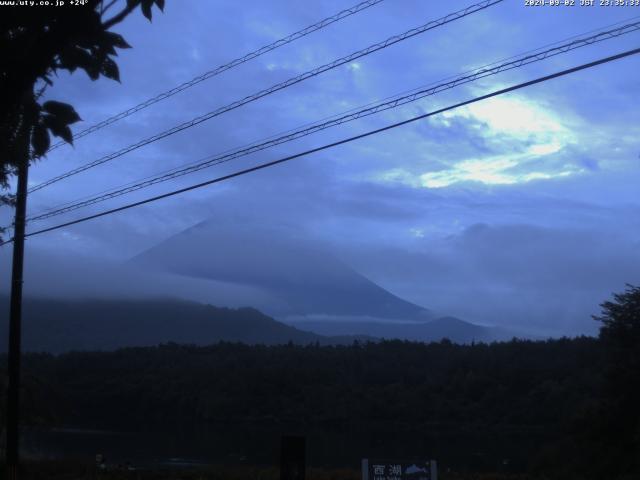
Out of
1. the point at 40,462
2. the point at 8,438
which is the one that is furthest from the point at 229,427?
the point at 8,438

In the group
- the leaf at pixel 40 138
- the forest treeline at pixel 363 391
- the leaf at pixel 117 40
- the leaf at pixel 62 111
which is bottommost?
the forest treeline at pixel 363 391

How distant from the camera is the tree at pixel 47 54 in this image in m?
4.56

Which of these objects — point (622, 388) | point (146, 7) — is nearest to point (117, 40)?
point (146, 7)

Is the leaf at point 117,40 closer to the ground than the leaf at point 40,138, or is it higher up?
higher up

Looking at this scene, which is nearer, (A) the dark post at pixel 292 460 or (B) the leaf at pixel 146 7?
(B) the leaf at pixel 146 7

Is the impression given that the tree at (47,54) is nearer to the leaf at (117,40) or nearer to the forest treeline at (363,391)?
the leaf at (117,40)

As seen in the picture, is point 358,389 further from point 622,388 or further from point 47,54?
point 47,54

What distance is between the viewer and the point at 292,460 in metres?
11.3

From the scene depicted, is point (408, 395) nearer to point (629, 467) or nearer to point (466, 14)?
point (629, 467)

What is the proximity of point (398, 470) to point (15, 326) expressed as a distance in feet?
38.7

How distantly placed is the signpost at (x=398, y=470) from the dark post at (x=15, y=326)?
1077cm

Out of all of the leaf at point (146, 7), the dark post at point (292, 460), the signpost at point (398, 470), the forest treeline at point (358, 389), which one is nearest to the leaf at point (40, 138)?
the leaf at point (146, 7)

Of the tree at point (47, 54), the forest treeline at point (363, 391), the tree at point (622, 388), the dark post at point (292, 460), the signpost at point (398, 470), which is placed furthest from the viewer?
the forest treeline at point (363, 391)

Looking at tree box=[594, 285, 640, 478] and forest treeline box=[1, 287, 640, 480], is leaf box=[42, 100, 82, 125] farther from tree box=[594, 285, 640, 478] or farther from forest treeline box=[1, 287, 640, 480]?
forest treeline box=[1, 287, 640, 480]
